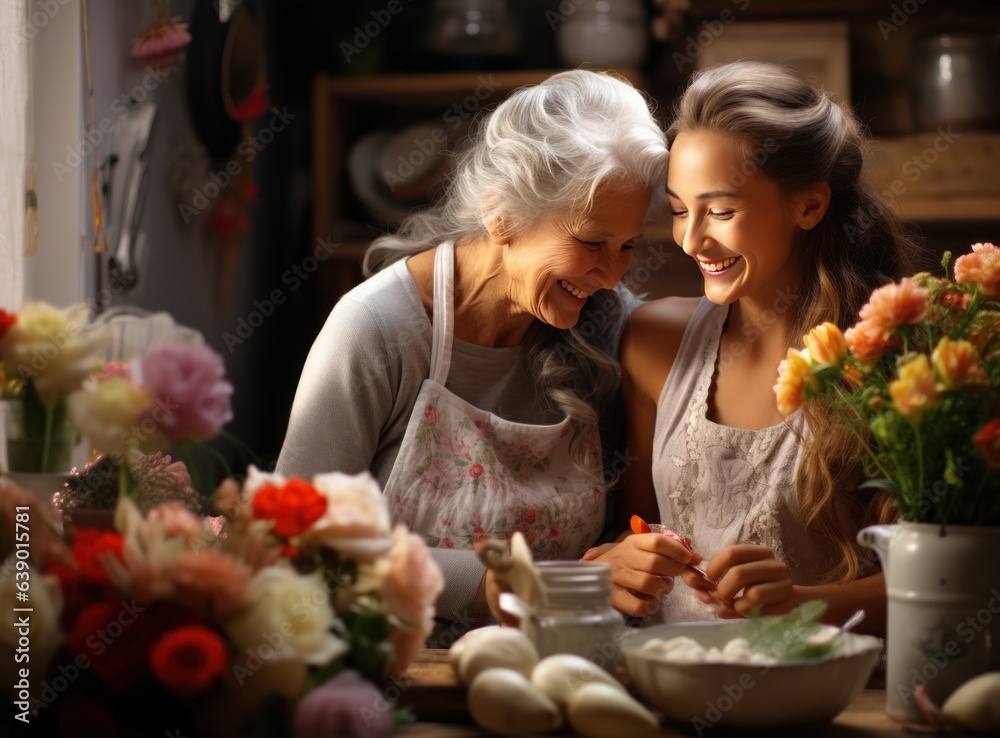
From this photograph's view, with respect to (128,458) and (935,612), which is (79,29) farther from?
(935,612)

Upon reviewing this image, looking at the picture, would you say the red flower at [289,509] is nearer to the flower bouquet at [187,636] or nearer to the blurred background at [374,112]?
the flower bouquet at [187,636]

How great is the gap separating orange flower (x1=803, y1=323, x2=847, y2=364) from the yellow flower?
0.58 m

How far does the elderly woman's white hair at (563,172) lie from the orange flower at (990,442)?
0.75 m

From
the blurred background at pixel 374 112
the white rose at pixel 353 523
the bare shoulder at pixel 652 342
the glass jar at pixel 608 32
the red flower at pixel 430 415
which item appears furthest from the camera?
the glass jar at pixel 608 32

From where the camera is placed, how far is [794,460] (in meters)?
1.52

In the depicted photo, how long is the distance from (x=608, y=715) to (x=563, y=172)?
866mm

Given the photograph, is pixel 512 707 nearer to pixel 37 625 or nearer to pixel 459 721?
pixel 459 721

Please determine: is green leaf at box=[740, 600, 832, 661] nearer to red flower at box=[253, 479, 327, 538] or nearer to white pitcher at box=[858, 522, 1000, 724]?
white pitcher at box=[858, 522, 1000, 724]

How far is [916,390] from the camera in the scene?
2.95 feet

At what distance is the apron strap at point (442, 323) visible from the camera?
63.2 inches

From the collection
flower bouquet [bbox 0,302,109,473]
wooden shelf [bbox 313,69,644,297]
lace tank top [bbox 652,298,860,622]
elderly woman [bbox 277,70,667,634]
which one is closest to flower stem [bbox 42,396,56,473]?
flower bouquet [bbox 0,302,109,473]

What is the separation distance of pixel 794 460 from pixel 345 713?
0.91 meters

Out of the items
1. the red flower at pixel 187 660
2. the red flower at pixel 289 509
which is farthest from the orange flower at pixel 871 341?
the red flower at pixel 187 660

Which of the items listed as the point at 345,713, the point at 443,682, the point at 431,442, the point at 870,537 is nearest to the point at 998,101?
the point at 431,442
